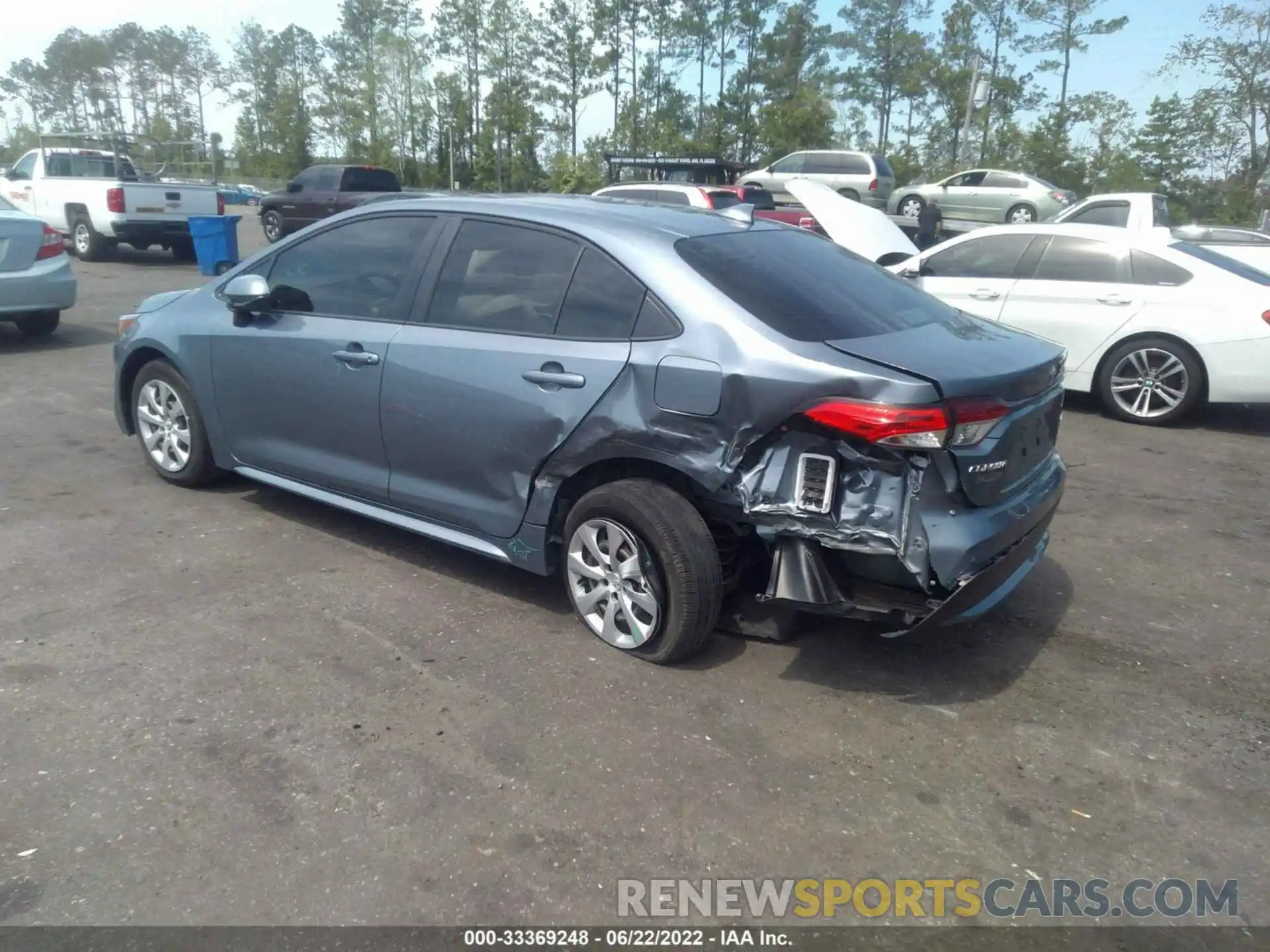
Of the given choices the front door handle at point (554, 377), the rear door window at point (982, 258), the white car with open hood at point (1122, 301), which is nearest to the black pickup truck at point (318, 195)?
the rear door window at point (982, 258)

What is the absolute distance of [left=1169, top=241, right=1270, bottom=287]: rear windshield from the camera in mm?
7820

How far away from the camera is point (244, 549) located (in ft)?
16.6

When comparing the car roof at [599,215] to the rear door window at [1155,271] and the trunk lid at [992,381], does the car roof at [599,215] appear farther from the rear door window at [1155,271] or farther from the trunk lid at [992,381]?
the rear door window at [1155,271]

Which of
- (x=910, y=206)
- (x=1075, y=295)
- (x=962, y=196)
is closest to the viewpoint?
(x=1075, y=295)

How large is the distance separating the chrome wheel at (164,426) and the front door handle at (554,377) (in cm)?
255

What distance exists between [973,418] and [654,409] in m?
1.12

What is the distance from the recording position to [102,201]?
637 inches

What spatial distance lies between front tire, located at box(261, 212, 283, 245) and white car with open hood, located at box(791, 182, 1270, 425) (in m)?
17.9

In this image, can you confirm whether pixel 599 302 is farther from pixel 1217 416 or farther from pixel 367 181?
pixel 367 181

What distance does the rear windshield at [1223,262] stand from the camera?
782cm

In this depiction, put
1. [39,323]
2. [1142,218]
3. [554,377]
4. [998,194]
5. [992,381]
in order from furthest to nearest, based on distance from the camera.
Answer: [998,194] < [1142,218] < [39,323] < [554,377] < [992,381]

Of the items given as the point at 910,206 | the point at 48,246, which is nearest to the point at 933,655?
the point at 48,246

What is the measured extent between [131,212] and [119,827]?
15.5 meters

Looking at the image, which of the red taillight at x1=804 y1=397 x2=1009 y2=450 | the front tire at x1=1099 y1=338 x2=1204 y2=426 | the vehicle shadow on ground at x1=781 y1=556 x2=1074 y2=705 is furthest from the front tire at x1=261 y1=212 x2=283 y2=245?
the red taillight at x1=804 y1=397 x2=1009 y2=450
